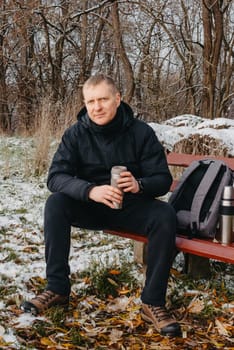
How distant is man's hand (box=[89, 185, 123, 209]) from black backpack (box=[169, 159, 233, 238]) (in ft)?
1.69

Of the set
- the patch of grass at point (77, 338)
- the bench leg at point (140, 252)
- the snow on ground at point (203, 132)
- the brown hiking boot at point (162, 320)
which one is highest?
the snow on ground at point (203, 132)

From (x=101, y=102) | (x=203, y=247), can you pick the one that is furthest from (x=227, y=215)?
(x=101, y=102)

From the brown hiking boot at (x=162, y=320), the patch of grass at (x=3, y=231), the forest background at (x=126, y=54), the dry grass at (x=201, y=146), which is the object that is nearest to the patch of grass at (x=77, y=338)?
the brown hiking boot at (x=162, y=320)

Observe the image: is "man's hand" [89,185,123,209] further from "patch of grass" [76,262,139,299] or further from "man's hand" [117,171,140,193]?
"patch of grass" [76,262,139,299]

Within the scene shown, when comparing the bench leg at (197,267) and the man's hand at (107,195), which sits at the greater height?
the man's hand at (107,195)

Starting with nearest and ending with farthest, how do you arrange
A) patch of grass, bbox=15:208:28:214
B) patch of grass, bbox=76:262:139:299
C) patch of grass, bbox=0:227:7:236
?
patch of grass, bbox=76:262:139:299, patch of grass, bbox=0:227:7:236, patch of grass, bbox=15:208:28:214

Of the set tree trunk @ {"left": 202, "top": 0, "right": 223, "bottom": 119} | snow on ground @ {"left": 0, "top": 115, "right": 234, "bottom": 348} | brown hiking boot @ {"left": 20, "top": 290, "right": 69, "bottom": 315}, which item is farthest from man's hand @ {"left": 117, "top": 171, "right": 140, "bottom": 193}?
tree trunk @ {"left": 202, "top": 0, "right": 223, "bottom": 119}

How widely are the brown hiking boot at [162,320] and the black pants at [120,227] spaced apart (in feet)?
0.12

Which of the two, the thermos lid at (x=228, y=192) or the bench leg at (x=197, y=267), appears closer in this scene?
the thermos lid at (x=228, y=192)

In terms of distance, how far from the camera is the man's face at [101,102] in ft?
9.61

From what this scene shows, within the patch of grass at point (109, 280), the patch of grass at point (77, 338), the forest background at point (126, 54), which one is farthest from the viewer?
the forest background at point (126, 54)

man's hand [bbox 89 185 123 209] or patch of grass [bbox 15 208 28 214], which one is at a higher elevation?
man's hand [bbox 89 185 123 209]

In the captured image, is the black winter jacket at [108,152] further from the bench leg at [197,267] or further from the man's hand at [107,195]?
the bench leg at [197,267]

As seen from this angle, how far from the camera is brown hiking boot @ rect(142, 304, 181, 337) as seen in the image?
8.53ft
